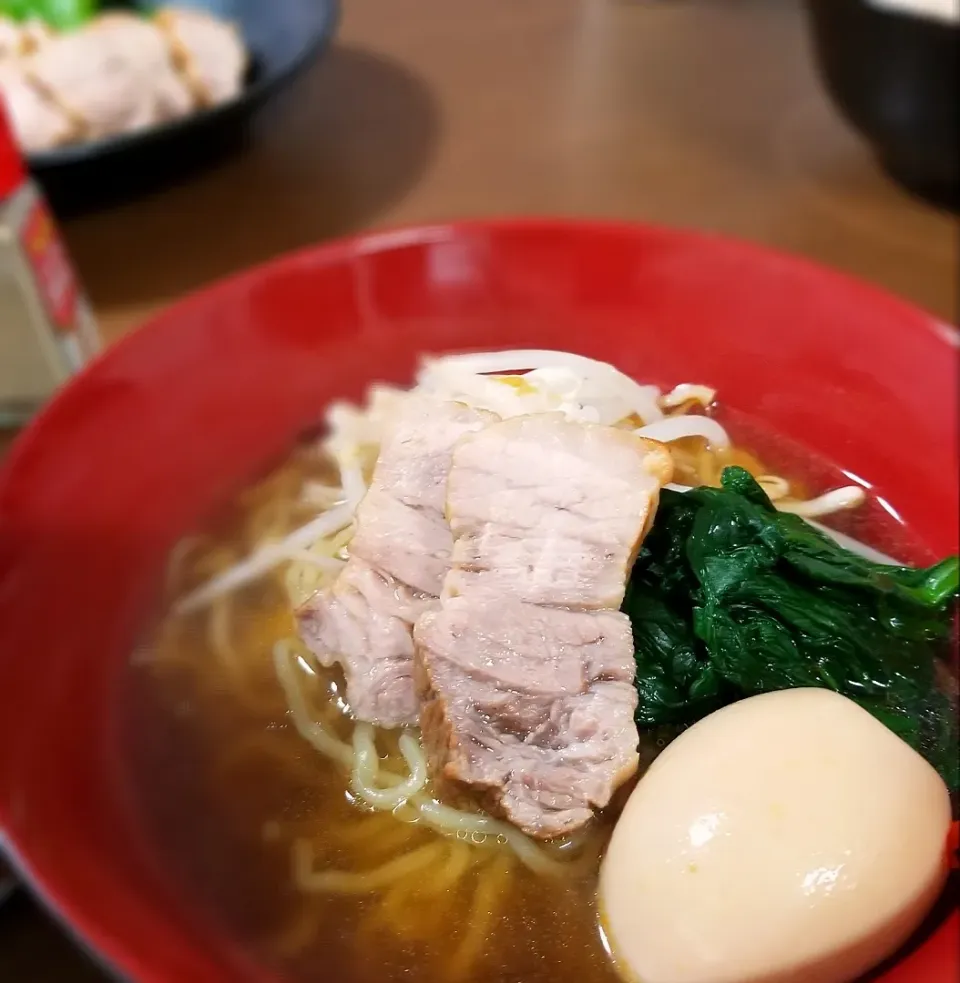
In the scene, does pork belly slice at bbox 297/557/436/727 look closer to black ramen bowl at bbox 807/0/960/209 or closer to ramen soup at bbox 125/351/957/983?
ramen soup at bbox 125/351/957/983

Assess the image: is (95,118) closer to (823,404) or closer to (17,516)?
(17,516)

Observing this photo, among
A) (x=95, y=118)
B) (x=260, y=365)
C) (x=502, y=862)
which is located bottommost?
(x=502, y=862)

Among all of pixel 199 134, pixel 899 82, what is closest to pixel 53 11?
pixel 199 134

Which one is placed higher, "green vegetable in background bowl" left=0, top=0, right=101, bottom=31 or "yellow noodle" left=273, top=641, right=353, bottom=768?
"green vegetable in background bowl" left=0, top=0, right=101, bottom=31

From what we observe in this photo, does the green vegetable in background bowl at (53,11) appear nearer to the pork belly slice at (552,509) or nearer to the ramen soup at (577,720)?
the ramen soup at (577,720)

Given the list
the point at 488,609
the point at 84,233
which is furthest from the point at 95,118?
the point at 488,609

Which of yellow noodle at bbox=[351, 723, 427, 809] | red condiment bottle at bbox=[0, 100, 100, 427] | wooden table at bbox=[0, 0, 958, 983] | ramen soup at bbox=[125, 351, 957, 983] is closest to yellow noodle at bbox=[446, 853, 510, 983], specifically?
ramen soup at bbox=[125, 351, 957, 983]

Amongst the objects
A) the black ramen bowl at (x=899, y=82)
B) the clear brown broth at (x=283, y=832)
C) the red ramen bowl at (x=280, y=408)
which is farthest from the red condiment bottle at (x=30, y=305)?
the black ramen bowl at (x=899, y=82)
